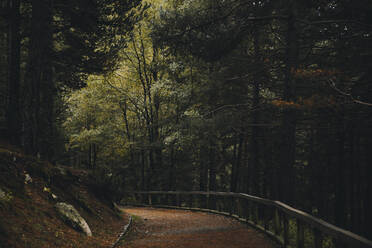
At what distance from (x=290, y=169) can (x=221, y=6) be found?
5.82m

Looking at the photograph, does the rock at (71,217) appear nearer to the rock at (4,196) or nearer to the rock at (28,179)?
the rock at (28,179)

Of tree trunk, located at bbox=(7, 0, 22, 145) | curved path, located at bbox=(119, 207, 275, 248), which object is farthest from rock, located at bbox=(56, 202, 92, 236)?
tree trunk, located at bbox=(7, 0, 22, 145)

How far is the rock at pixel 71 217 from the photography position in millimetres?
8289

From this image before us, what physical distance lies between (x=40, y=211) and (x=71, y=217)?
1135 millimetres

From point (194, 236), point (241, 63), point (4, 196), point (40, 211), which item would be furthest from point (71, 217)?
point (241, 63)

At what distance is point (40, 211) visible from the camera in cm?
745

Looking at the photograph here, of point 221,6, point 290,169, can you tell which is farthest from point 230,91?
point 290,169

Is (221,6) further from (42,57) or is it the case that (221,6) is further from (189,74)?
(189,74)

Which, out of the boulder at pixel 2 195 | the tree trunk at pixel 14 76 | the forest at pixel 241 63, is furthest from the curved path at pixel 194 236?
the tree trunk at pixel 14 76

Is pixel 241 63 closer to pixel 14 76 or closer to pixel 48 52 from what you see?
pixel 48 52

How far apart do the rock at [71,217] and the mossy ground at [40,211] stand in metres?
0.21

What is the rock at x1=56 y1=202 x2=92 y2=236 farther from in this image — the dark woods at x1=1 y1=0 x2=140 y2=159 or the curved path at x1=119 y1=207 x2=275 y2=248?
the dark woods at x1=1 y1=0 x2=140 y2=159

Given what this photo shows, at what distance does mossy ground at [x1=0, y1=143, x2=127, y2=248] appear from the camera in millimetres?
6032

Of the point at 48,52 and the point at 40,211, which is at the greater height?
the point at 48,52
